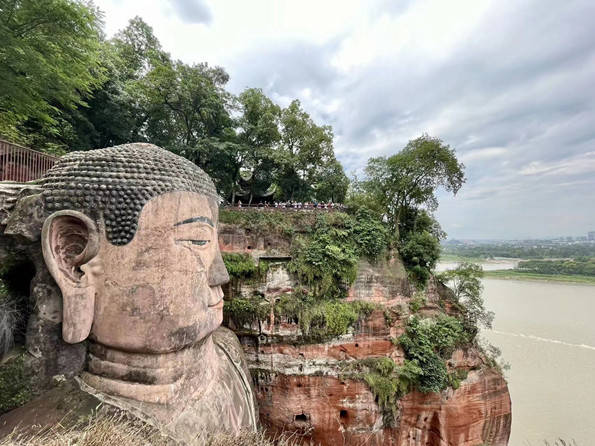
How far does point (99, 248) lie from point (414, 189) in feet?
41.2

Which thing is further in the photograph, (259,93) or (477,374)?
(259,93)

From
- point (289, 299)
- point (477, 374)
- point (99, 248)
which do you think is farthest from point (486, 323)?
point (99, 248)

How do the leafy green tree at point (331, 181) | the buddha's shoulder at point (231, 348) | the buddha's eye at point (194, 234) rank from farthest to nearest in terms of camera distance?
1. the leafy green tree at point (331, 181)
2. the buddha's shoulder at point (231, 348)
3. the buddha's eye at point (194, 234)

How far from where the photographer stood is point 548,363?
16.0 metres

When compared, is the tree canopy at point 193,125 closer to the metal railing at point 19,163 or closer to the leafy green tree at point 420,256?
the metal railing at point 19,163

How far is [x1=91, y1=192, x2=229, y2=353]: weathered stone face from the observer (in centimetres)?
282

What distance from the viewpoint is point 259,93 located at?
13172 millimetres

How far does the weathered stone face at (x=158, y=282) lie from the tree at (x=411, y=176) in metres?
10.9

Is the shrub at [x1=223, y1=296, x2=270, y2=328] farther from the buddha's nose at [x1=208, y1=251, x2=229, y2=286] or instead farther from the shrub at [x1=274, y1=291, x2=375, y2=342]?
the buddha's nose at [x1=208, y1=251, x2=229, y2=286]

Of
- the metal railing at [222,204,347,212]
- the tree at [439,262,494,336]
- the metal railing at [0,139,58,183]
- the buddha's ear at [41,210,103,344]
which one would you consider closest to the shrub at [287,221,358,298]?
the metal railing at [222,204,347,212]

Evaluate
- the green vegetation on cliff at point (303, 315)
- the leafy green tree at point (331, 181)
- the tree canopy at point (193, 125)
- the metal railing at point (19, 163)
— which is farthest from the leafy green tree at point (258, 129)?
the metal railing at point (19, 163)

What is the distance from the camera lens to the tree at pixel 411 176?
37.8 feet

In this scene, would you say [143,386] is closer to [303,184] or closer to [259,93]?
[303,184]

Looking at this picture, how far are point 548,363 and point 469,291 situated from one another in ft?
36.5
